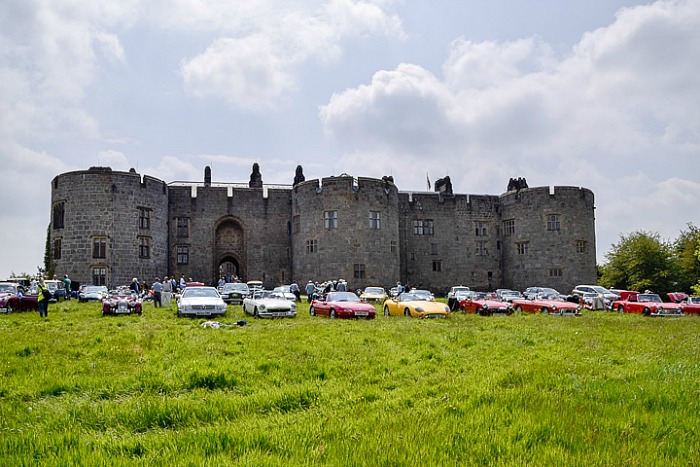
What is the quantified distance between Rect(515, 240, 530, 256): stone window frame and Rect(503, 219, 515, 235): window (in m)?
1.29

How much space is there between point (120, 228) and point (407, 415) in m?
32.9

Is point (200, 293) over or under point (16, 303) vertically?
over

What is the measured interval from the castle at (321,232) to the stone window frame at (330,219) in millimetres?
70

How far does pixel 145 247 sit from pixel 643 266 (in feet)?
130

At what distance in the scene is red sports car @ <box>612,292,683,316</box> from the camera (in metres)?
23.3

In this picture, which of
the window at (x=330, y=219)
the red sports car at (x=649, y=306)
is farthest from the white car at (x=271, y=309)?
the window at (x=330, y=219)

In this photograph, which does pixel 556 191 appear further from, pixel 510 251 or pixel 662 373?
pixel 662 373

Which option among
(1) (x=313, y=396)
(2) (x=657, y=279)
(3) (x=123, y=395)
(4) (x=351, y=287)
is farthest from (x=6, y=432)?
(2) (x=657, y=279)

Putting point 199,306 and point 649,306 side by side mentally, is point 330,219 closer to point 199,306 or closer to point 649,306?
point 199,306

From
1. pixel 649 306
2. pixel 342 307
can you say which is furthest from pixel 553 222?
pixel 342 307

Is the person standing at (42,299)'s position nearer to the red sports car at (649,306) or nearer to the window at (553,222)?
the red sports car at (649,306)

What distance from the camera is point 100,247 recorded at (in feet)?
115

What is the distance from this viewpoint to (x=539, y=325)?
54.0 ft

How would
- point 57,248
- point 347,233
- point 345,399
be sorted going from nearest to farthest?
point 345,399 → point 57,248 → point 347,233
